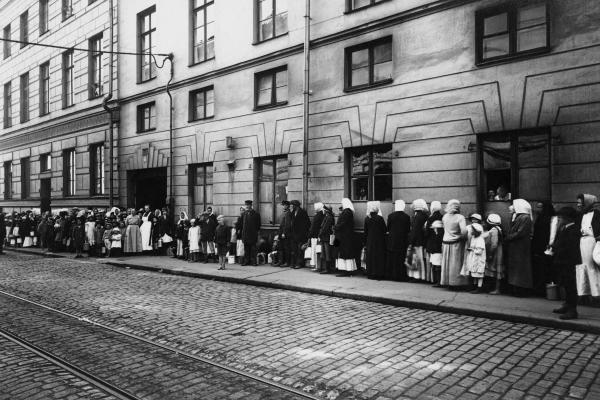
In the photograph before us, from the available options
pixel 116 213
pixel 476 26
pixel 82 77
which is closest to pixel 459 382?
pixel 476 26

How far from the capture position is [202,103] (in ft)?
62.2

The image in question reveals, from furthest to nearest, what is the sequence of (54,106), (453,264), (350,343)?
(54,106) → (453,264) → (350,343)

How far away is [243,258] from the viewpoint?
15.4 meters

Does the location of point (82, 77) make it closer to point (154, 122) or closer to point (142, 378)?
point (154, 122)

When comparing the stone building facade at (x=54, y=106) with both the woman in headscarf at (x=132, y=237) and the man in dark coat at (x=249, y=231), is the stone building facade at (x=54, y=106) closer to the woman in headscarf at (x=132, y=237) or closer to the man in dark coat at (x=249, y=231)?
the woman in headscarf at (x=132, y=237)

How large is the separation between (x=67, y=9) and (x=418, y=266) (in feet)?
82.2

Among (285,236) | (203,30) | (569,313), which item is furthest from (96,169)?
(569,313)

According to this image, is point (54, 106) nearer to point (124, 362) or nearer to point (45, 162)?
point (45, 162)

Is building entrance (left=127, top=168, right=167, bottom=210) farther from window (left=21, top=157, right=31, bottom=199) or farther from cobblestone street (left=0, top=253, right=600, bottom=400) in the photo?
window (left=21, top=157, right=31, bottom=199)

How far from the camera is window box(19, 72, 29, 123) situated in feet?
102

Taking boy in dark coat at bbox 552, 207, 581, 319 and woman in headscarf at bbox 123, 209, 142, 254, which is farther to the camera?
woman in headscarf at bbox 123, 209, 142, 254

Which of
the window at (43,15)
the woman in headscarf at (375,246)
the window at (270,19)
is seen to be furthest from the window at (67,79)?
the woman in headscarf at (375,246)

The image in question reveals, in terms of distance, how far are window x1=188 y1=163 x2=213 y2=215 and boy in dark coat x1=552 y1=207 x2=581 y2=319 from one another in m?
13.4

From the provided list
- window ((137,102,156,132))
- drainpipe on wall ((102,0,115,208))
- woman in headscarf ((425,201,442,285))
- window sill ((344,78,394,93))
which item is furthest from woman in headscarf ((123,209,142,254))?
woman in headscarf ((425,201,442,285))
